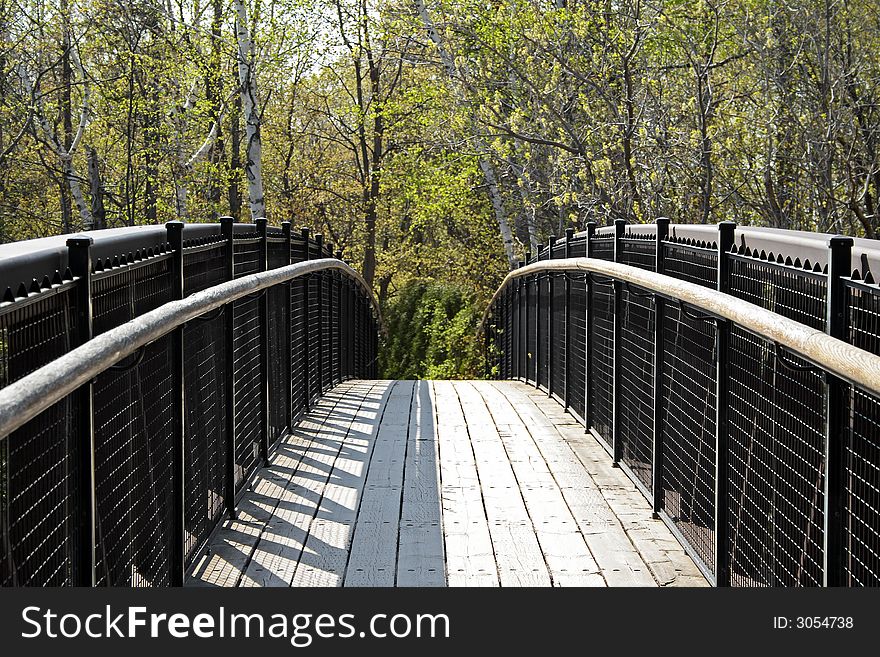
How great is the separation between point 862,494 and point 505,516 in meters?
2.61

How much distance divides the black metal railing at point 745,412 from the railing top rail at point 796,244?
0.10 ft

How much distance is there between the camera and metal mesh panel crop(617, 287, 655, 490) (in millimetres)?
5562

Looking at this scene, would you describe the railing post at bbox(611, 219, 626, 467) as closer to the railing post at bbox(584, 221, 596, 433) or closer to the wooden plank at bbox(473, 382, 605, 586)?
the wooden plank at bbox(473, 382, 605, 586)

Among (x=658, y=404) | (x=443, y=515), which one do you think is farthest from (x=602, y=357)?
(x=443, y=515)

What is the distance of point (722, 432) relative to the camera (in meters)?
4.00

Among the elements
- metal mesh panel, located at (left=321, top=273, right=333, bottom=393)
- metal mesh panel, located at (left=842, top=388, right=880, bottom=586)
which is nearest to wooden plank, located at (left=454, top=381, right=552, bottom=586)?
metal mesh panel, located at (left=842, top=388, right=880, bottom=586)

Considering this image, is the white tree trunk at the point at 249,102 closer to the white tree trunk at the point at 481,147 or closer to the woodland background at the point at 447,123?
the woodland background at the point at 447,123

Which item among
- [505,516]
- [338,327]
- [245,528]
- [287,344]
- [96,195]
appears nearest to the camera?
[245,528]

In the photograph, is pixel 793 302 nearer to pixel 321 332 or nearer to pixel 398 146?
pixel 321 332

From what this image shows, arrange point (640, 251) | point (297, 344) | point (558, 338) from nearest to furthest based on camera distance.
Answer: point (640, 251) < point (297, 344) < point (558, 338)

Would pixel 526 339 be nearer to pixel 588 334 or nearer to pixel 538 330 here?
pixel 538 330

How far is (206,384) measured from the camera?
4660 mm

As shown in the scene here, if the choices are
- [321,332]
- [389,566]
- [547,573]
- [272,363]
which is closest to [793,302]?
[547,573]

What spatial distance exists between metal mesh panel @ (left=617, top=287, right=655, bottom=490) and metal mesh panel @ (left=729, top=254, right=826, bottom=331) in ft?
4.96
